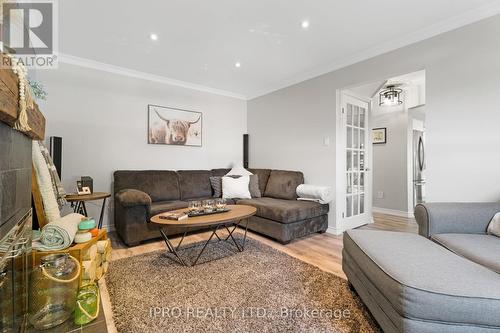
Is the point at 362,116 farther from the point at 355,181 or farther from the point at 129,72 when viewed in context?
the point at 129,72

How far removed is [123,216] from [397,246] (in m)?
2.71

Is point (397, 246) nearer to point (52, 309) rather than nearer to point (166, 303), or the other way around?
point (166, 303)

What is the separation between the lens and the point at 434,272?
1.11 metres

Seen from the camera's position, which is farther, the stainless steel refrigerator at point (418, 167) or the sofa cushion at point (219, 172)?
the stainless steel refrigerator at point (418, 167)

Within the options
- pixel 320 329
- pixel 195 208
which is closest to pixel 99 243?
pixel 195 208

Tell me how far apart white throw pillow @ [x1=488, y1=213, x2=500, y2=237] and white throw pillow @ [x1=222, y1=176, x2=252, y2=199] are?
104 inches

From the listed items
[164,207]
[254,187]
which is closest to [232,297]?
[164,207]

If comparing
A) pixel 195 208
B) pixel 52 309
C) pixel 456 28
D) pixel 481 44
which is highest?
pixel 456 28

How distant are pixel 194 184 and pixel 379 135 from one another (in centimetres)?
380

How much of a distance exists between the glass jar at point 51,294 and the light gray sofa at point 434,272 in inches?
64.5

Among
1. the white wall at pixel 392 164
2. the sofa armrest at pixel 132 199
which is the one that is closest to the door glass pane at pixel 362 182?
the white wall at pixel 392 164

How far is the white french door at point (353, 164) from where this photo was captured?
325 cm

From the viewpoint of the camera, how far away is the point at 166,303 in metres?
1.58

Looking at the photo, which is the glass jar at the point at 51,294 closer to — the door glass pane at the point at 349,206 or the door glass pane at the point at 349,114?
the door glass pane at the point at 349,206
